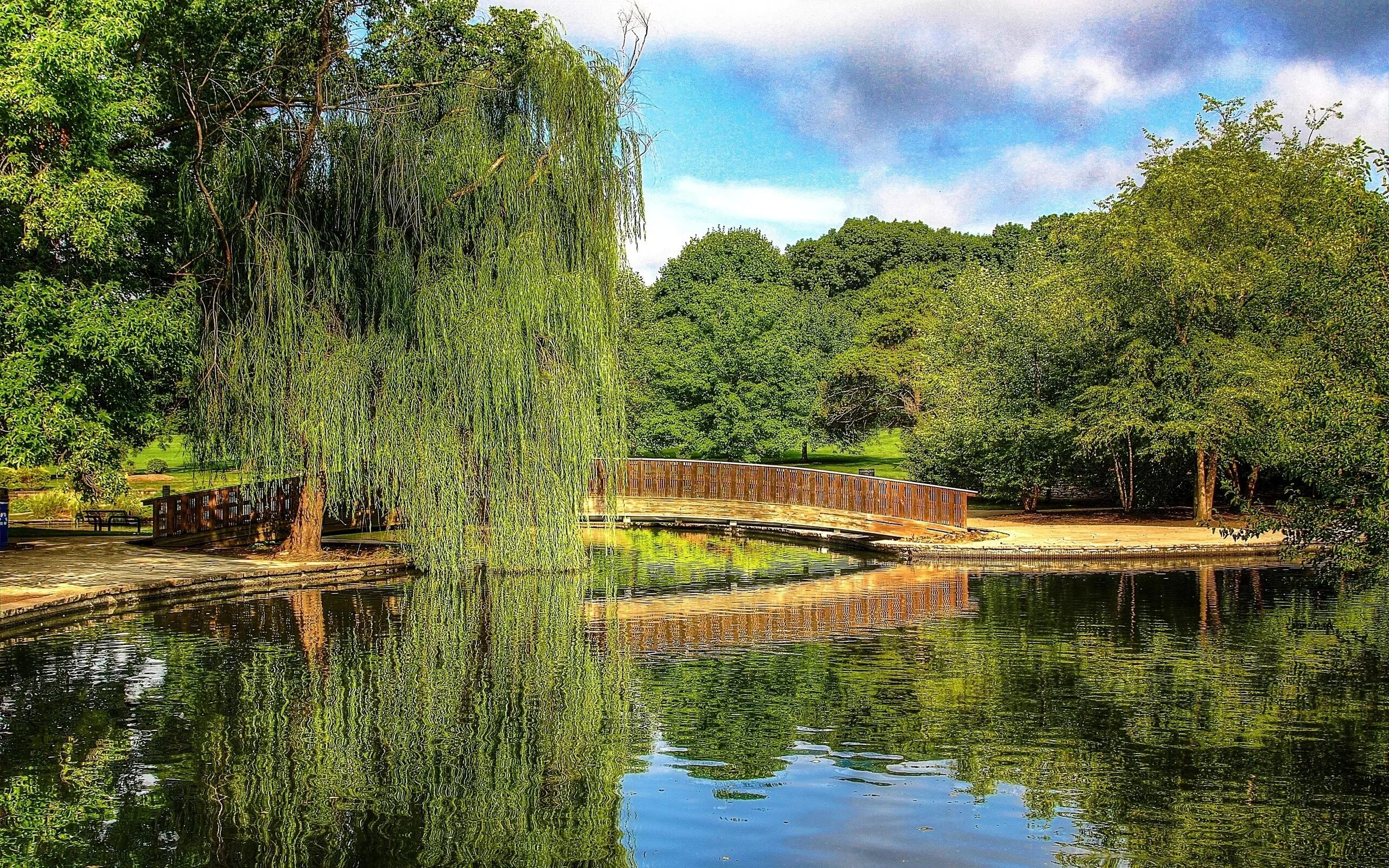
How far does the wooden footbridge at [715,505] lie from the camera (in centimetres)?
2831

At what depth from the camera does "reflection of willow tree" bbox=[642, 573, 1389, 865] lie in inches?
369

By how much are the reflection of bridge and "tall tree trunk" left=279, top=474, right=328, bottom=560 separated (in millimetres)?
7489

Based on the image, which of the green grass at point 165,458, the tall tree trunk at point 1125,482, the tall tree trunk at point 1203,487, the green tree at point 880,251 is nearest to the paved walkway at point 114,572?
the tall tree trunk at point 1203,487

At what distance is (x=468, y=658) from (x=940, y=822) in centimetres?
815

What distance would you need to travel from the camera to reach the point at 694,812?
9.70 metres

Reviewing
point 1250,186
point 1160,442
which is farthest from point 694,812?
point 1250,186

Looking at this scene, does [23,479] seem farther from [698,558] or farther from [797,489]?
[797,489]

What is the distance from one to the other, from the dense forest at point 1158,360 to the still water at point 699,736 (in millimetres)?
3387

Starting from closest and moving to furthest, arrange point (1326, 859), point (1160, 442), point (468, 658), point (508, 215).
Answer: point (1326, 859), point (468, 658), point (508, 215), point (1160, 442)

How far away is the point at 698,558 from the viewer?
99.0 ft

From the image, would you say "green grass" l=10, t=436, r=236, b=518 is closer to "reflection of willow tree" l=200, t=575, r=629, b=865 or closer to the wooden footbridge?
the wooden footbridge

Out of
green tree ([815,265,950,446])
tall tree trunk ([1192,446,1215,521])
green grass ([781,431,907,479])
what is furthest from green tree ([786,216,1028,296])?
tall tree trunk ([1192,446,1215,521])

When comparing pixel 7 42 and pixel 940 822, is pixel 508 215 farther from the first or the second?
pixel 940 822

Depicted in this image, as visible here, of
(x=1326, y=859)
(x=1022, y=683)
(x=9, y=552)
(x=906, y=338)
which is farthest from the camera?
(x=906, y=338)
